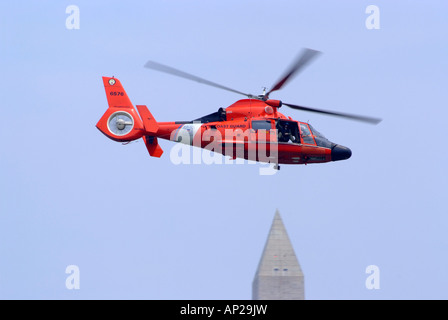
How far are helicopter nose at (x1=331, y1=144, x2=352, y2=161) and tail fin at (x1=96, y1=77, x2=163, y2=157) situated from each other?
29.6 feet

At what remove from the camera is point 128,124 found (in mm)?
55656

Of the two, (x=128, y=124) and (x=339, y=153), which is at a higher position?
(x=128, y=124)

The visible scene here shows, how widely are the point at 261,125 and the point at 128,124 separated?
6.86 metres

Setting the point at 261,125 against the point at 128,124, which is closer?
the point at 261,125

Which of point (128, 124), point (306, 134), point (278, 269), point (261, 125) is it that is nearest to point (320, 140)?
point (306, 134)

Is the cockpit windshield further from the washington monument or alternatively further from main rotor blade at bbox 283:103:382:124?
the washington monument

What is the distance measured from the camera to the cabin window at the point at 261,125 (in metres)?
54.7

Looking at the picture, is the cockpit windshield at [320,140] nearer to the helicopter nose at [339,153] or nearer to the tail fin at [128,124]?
the helicopter nose at [339,153]

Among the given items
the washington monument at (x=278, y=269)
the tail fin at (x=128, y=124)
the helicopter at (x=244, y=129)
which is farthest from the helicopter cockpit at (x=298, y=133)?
the washington monument at (x=278, y=269)

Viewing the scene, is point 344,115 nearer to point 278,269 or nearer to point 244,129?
point 244,129

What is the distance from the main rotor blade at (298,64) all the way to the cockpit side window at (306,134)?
8.16 ft

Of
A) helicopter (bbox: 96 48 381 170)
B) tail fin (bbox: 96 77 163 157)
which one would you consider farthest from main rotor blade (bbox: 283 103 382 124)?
tail fin (bbox: 96 77 163 157)

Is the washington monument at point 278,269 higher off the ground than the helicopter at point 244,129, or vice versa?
the helicopter at point 244,129
